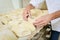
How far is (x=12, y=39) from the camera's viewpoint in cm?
95

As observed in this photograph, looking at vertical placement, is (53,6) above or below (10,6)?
above

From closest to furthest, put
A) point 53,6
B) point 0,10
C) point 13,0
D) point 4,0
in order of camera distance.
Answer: point 53,6
point 0,10
point 4,0
point 13,0

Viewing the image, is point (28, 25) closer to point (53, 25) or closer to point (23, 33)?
point (23, 33)

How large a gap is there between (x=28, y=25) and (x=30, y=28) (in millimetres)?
52

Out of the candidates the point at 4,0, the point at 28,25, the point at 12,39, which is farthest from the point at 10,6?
the point at 12,39

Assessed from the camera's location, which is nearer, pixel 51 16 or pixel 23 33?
pixel 51 16

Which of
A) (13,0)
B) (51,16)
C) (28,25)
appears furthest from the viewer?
(13,0)

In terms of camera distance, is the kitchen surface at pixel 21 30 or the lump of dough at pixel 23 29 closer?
the kitchen surface at pixel 21 30

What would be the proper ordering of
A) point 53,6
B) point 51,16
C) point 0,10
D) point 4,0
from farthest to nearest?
point 4,0 < point 0,10 < point 53,6 < point 51,16

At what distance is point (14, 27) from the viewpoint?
1.17 m

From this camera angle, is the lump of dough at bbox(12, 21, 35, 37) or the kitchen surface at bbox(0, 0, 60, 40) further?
the lump of dough at bbox(12, 21, 35, 37)

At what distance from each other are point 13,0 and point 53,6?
54.3 inches

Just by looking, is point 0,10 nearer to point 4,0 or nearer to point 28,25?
point 4,0

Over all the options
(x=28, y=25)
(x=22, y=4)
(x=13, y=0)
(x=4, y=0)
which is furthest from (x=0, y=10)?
(x=28, y=25)
